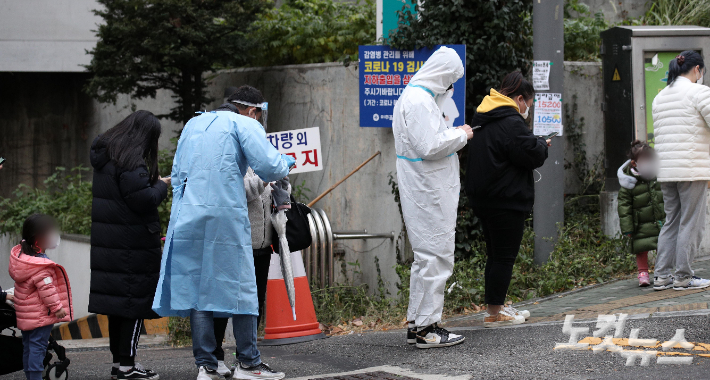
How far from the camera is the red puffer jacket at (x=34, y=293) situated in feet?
14.8

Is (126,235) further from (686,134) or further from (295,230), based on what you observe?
(686,134)

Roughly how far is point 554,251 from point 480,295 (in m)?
0.99

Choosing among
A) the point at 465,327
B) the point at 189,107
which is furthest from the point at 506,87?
the point at 189,107

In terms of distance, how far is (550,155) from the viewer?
716 cm

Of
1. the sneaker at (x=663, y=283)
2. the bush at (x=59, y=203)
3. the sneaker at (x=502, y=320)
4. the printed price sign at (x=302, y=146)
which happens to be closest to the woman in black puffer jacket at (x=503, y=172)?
the sneaker at (x=502, y=320)

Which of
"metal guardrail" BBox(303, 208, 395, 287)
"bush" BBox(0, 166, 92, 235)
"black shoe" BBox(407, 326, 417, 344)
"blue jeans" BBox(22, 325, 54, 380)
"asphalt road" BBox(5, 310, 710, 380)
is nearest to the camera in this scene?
"asphalt road" BBox(5, 310, 710, 380)

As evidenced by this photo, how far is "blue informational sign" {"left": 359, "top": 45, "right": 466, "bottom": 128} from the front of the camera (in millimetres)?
8086

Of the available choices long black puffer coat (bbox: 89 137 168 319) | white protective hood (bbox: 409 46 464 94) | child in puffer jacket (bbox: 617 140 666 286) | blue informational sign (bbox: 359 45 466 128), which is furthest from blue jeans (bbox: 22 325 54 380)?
child in puffer jacket (bbox: 617 140 666 286)

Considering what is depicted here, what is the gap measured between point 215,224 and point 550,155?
4.02 meters

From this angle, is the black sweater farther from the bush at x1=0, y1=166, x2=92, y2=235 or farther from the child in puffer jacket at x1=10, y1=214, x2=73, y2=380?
the bush at x1=0, y1=166, x2=92, y2=235

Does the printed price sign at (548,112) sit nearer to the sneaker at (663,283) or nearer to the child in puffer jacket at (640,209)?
the child in puffer jacket at (640,209)

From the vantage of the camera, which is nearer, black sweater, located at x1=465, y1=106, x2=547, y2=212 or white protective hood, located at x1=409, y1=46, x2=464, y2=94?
white protective hood, located at x1=409, y1=46, x2=464, y2=94

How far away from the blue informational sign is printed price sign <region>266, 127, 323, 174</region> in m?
1.01

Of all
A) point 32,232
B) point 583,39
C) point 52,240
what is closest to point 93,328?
point 52,240
